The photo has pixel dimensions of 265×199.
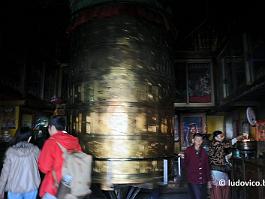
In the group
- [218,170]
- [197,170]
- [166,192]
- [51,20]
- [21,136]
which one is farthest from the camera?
[51,20]

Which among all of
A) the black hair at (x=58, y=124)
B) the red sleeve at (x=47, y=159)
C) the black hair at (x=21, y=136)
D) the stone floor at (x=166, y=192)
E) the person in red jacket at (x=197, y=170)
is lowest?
the stone floor at (x=166, y=192)

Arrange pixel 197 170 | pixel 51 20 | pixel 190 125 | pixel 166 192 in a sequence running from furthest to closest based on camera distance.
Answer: pixel 190 125 < pixel 51 20 < pixel 166 192 < pixel 197 170

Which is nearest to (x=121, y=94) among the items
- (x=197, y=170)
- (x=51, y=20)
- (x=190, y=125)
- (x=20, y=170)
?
(x=197, y=170)

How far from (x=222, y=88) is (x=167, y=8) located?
4.94 metres

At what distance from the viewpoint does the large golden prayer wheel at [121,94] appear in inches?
171

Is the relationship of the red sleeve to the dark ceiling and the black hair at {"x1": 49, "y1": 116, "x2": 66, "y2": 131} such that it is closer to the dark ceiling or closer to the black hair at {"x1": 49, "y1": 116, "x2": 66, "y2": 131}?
the black hair at {"x1": 49, "y1": 116, "x2": 66, "y2": 131}

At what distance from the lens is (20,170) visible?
3617 mm

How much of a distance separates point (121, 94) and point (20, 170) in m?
1.84

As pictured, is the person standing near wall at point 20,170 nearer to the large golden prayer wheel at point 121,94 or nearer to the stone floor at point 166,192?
the large golden prayer wheel at point 121,94

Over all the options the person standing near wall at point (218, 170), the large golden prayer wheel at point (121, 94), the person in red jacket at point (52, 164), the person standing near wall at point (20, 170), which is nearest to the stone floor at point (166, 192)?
the large golden prayer wheel at point (121, 94)

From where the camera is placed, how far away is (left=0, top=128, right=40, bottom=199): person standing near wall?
3.57 meters

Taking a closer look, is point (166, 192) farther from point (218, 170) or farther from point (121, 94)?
point (121, 94)

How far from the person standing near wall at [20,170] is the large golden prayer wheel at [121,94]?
3.23ft

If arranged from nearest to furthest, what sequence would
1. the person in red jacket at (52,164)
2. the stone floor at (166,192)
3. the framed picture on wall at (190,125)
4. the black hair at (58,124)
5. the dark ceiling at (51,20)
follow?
the person in red jacket at (52,164) < the black hair at (58,124) < the stone floor at (166,192) < the dark ceiling at (51,20) < the framed picture on wall at (190,125)
